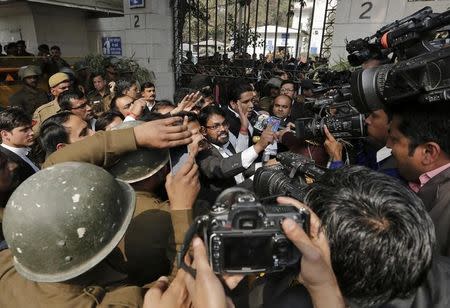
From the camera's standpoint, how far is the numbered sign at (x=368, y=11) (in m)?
4.45

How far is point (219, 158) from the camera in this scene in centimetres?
253

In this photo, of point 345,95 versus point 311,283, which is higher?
point 345,95

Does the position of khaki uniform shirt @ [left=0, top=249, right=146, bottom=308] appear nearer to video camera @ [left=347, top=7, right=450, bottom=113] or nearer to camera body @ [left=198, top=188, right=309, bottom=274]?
camera body @ [left=198, top=188, right=309, bottom=274]

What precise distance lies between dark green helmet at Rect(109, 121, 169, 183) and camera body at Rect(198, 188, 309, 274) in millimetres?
814

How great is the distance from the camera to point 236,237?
0.77 m

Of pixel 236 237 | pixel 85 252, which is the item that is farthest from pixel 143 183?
pixel 236 237

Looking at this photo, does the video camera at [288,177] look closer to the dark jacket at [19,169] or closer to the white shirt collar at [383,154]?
the white shirt collar at [383,154]

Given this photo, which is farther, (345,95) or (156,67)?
(156,67)

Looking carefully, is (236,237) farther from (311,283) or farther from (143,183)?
(143,183)

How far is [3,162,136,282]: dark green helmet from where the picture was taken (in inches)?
40.7

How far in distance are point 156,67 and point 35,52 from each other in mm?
4777

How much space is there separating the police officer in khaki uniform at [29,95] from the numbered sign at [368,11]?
5.02 metres

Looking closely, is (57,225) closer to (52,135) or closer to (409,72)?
(409,72)

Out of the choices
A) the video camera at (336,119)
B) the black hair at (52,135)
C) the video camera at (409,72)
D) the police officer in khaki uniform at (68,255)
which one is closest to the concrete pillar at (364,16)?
the video camera at (336,119)
